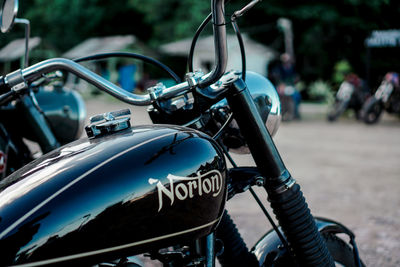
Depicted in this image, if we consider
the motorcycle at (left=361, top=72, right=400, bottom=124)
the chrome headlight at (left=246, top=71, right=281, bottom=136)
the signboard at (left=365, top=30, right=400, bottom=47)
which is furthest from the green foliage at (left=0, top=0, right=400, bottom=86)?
the chrome headlight at (left=246, top=71, right=281, bottom=136)

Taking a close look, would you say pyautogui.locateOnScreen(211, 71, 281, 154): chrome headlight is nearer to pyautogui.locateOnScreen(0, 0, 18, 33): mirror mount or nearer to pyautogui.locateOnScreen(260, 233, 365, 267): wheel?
pyautogui.locateOnScreen(260, 233, 365, 267): wheel

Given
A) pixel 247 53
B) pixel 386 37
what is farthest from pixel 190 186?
pixel 247 53

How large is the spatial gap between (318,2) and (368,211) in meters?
19.8

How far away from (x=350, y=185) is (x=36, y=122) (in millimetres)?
3384

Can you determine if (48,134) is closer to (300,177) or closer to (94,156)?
(94,156)

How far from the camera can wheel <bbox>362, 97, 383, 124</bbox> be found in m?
9.51

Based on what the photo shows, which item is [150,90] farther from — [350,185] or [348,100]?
[348,100]

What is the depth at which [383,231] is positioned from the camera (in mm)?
3182

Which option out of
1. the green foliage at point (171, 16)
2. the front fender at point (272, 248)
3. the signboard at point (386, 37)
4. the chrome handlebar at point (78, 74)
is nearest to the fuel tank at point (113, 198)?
the chrome handlebar at point (78, 74)

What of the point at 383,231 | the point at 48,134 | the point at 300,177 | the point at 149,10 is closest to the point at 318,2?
the point at 149,10

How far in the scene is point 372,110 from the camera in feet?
31.5

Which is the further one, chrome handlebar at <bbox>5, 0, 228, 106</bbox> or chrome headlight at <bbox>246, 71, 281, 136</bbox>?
chrome headlight at <bbox>246, 71, 281, 136</bbox>

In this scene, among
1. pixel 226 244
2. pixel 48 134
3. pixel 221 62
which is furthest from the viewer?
pixel 48 134

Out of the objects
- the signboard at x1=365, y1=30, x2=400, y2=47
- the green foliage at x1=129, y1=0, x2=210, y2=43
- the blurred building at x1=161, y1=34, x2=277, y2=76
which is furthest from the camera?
the green foliage at x1=129, y1=0, x2=210, y2=43
